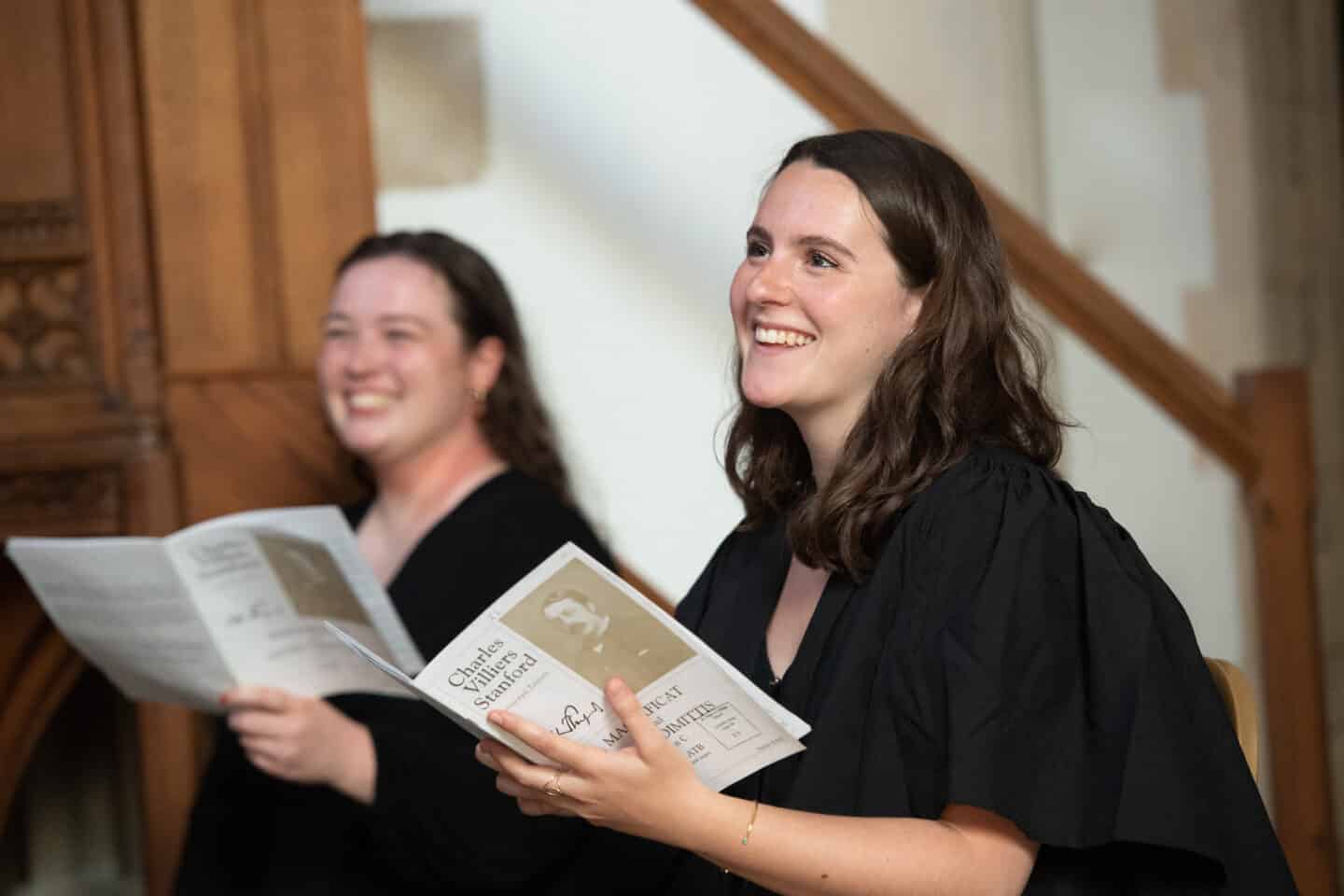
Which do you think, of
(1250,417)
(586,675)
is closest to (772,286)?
(586,675)

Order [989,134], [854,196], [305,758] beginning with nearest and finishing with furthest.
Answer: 1. [854,196]
2. [305,758]
3. [989,134]

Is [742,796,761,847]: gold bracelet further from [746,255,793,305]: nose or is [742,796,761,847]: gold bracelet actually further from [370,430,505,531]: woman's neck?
[370,430,505,531]: woman's neck

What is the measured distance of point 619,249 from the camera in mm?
3547

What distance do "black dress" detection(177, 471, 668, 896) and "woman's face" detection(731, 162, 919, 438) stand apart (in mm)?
781

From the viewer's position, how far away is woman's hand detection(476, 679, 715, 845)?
150 cm

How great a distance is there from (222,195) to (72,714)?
1.32 meters

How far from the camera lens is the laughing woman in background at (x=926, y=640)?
1.53 m

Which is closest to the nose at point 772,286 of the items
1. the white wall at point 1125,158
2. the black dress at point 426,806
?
the black dress at point 426,806

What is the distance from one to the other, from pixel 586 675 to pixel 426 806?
961 millimetres

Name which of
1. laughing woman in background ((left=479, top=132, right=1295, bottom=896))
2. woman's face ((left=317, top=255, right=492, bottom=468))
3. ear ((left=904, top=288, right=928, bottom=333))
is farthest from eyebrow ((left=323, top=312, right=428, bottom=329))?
ear ((left=904, top=288, right=928, bottom=333))

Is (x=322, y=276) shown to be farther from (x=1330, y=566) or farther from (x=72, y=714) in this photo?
(x=1330, y=566)

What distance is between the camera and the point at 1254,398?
3.21 meters

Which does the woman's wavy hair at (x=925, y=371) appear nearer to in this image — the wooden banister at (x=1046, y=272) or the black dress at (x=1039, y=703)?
the black dress at (x=1039, y=703)

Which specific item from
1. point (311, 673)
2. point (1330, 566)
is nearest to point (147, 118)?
point (311, 673)
